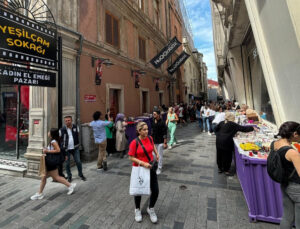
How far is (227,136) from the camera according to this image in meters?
4.21

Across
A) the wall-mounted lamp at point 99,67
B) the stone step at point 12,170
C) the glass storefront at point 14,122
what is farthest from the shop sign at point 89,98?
the stone step at point 12,170

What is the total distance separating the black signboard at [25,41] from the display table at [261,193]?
5.35 meters

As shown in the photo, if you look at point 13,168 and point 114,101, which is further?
point 114,101

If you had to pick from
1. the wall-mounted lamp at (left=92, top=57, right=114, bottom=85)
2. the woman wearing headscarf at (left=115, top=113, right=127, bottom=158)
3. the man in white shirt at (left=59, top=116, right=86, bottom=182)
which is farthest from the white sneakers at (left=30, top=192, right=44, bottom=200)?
the wall-mounted lamp at (left=92, top=57, right=114, bottom=85)

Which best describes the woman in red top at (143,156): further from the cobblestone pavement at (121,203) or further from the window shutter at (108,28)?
the window shutter at (108,28)

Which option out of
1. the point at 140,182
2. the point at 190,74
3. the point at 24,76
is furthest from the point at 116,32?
the point at 190,74

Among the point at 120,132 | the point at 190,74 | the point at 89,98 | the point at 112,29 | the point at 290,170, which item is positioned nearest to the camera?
the point at 290,170

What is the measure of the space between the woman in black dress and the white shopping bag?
2.60 metres

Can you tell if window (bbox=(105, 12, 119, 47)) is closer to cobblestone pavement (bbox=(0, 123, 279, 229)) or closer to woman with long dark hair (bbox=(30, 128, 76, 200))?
woman with long dark hair (bbox=(30, 128, 76, 200))

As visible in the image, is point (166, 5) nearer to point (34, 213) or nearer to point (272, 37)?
point (272, 37)

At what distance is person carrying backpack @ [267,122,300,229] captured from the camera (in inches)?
71.6

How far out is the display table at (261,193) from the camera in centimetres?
258

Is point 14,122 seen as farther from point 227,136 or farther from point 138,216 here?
point 227,136

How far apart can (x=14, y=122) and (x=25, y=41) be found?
3.93 meters
